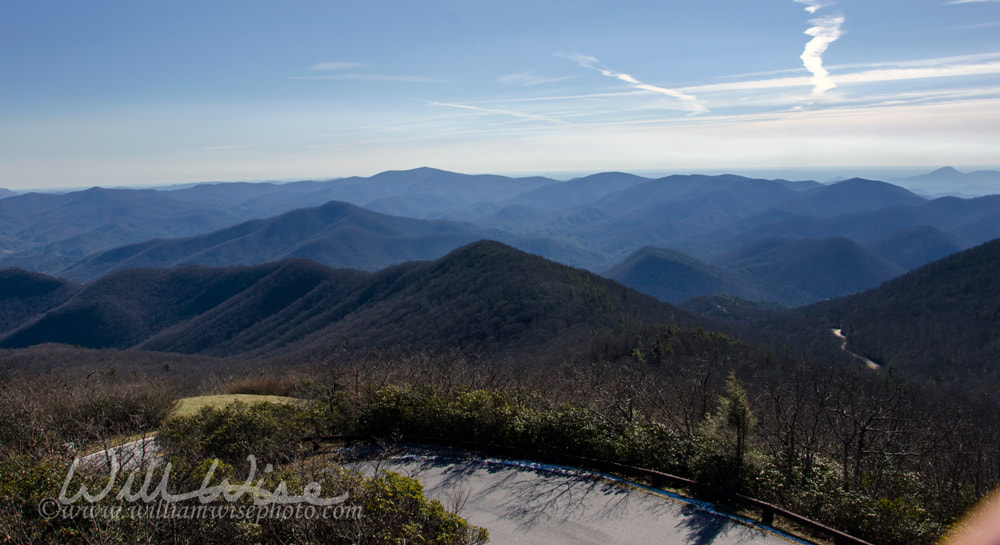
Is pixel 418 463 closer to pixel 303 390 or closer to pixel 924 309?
pixel 303 390

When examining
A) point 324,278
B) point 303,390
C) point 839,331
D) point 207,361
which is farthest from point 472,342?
point 324,278

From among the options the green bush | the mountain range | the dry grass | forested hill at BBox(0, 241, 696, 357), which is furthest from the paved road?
forested hill at BBox(0, 241, 696, 357)

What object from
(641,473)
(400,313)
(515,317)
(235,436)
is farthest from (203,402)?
(400,313)

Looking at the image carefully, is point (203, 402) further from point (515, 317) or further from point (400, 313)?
point (400, 313)

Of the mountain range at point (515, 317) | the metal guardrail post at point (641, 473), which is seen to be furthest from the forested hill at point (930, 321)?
the metal guardrail post at point (641, 473)

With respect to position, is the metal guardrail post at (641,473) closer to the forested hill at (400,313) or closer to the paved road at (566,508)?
the paved road at (566,508)

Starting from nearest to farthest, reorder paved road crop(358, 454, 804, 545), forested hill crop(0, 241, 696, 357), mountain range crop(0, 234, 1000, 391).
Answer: paved road crop(358, 454, 804, 545), mountain range crop(0, 234, 1000, 391), forested hill crop(0, 241, 696, 357)

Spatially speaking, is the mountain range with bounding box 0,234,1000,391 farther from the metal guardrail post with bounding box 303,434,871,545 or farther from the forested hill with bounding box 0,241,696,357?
the metal guardrail post with bounding box 303,434,871,545
